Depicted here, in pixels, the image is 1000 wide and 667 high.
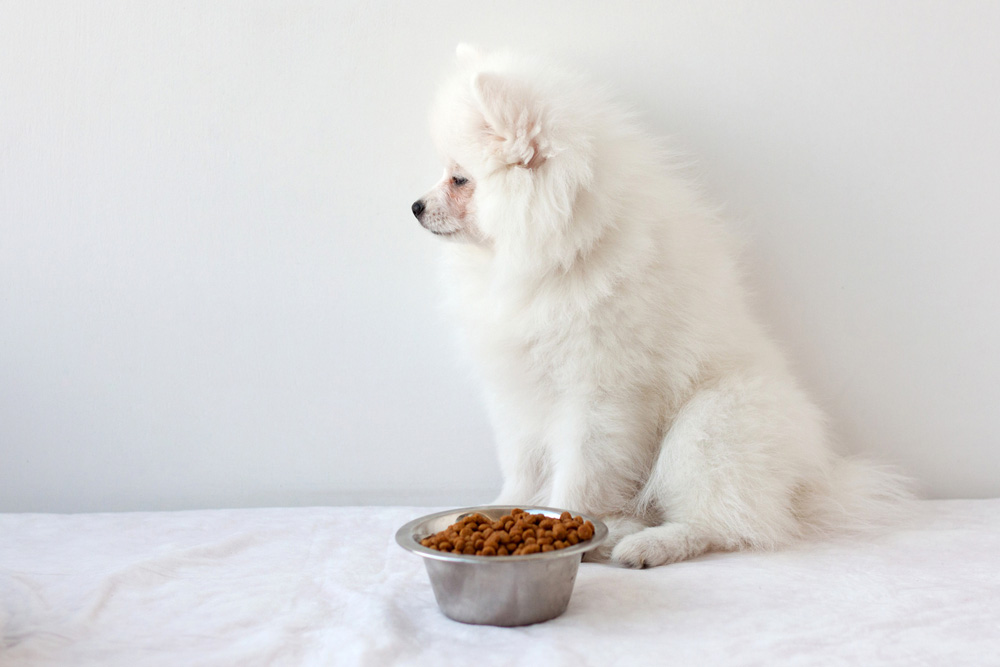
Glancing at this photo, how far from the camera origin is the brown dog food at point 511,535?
145 cm

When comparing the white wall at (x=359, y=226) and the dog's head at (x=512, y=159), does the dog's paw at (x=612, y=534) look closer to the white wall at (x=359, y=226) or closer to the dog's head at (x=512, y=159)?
the white wall at (x=359, y=226)

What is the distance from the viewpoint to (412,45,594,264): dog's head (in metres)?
1.84

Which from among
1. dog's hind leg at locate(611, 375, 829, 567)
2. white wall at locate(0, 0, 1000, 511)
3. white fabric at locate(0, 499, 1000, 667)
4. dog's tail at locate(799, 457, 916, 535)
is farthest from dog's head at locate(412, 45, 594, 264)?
dog's tail at locate(799, 457, 916, 535)

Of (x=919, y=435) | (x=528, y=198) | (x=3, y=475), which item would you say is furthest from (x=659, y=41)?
(x=3, y=475)

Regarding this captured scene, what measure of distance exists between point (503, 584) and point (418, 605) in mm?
246

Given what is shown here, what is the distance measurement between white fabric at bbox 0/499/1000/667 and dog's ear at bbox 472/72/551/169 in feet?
3.31

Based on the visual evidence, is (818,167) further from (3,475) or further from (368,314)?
(3,475)

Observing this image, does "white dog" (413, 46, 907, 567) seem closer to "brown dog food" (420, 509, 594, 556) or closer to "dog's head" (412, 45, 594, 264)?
"dog's head" (412, 45, 594, 264)

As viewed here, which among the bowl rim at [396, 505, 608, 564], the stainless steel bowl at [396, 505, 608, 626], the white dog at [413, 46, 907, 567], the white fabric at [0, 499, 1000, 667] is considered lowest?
the white fabric at [0, 499, 1000, 667]

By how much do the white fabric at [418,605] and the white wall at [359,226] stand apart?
1.22 feet

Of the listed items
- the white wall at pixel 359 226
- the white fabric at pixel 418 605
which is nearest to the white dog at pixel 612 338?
the white fabric at pixel 418 605

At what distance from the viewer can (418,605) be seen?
1570 millimetres

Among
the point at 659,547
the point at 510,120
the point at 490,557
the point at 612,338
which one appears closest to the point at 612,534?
the point at 659,547

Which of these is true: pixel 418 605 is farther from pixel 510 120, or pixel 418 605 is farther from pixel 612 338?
pixel 510 120
